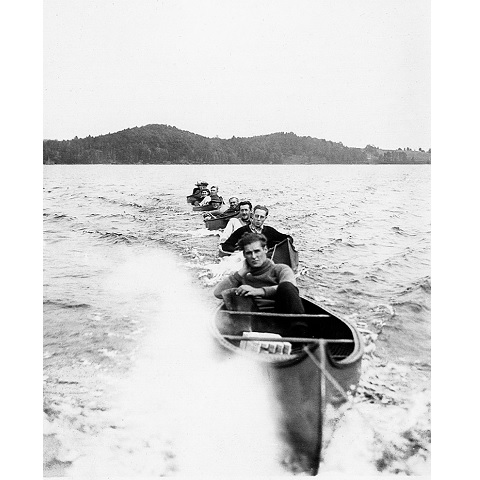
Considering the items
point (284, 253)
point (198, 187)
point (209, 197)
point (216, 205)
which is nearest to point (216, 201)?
point (216, 205)

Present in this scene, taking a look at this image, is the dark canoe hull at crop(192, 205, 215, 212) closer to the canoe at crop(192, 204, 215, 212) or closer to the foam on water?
the canoe at crop(192, 204, 215, 212)

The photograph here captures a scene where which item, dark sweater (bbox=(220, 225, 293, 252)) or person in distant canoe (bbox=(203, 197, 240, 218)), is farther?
person in distant canoe (bbox=(203, 197, 240, 218))

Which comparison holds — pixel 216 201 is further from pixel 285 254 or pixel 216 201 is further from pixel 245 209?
pixel 285 254

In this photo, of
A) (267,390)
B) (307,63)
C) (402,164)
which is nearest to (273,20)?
(307,63)

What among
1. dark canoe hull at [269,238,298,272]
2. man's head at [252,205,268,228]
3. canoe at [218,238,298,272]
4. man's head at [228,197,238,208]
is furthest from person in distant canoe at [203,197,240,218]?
dark canoe hull at [269,238,298,272]

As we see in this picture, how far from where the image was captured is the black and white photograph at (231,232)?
354 cm

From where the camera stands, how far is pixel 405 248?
3.89 meters

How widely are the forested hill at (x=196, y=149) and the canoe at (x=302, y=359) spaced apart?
109cm

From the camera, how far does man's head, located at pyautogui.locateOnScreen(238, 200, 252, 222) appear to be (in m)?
4.00

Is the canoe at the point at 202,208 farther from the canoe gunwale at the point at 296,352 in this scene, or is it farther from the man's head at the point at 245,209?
the canoe gunwale at the point at 296,352

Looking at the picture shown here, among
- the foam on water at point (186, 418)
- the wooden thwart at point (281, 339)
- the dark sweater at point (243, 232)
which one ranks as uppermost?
the dark sweater at point (243, 232)

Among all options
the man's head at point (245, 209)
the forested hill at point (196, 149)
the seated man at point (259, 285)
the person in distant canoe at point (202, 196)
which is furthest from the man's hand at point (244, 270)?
the forested hill at point (196, 149)

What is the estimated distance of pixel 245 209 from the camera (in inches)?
158

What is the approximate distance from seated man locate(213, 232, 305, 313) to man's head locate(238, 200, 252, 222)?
24cm
